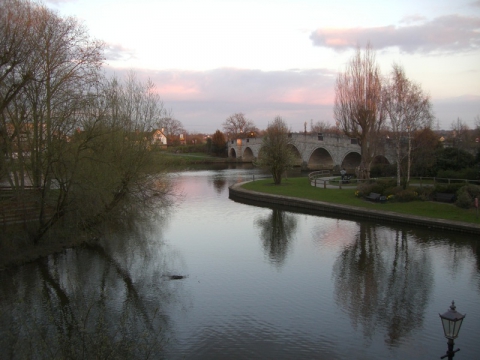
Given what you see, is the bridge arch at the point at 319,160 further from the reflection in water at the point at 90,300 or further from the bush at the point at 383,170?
the reflection in water at the point at 90,300

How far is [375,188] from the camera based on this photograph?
83.0 ft

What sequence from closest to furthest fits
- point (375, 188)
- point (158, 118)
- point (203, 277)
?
point (203, 277)
point (158, 118)
point (375, 188)

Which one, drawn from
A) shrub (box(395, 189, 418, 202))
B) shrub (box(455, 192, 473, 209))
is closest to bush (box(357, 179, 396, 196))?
shrub (box(395, 189, 418, 202))

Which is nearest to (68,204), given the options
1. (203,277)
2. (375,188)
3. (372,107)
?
(203,277)

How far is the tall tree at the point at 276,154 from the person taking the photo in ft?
114

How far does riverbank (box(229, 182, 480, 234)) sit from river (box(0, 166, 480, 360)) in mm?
505

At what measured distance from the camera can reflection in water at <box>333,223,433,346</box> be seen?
32.6 feet

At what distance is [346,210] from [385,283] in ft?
36.3

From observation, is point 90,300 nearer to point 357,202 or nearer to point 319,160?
point 357,202

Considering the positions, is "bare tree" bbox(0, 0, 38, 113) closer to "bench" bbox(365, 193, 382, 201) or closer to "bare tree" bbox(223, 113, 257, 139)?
"bench" bbox(365, 193, 382, 201)

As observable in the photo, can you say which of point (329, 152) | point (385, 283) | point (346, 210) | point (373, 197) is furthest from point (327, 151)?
point (385, 283)

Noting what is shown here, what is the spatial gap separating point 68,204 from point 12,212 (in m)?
2.08

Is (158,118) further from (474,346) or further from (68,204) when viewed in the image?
(474,346)

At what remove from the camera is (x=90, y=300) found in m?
11.5
